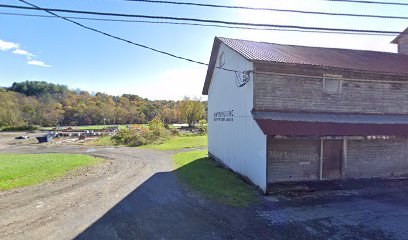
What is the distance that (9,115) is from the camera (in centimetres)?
7256

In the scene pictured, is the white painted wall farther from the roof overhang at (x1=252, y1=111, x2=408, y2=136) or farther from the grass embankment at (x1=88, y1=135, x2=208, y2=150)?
the grass embankment at (x1=88, y1=135, x2=208, y2=150)

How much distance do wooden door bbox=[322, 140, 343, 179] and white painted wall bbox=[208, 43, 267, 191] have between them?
11.9ft

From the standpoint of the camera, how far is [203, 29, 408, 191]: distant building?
10.4 m

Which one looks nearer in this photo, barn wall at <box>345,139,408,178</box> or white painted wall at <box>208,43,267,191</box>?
white painted wall at <box>208,43,267,191</box>

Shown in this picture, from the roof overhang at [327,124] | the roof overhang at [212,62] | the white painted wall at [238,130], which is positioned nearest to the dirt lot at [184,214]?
the white painted wall at [238,130]

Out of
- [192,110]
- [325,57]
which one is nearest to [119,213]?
[325,57]

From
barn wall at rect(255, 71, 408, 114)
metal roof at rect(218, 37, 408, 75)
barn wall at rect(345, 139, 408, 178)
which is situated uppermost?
metal roof at rect(218, 37, 408, 75)

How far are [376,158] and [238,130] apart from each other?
271 inches

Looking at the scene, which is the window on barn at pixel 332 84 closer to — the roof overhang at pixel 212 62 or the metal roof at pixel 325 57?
the metal roof at pixel 325 57

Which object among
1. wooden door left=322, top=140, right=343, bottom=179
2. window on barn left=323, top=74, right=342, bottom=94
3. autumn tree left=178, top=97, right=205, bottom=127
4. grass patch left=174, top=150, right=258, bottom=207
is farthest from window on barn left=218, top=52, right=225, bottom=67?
autumn tree left=178, top=97, right=205, bottom=127

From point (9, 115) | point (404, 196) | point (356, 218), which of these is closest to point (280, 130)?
point (356, 218)

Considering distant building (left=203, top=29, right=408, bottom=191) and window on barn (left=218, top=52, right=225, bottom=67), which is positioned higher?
window on barn (left=218, top=52, right=225, bottom=67)

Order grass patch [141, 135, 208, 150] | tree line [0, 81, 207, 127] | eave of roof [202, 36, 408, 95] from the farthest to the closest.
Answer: tree line [0, 81, 207, 127], grass patch [141, 135, 208, 150], eave of roof [202, 36, 408, 95]

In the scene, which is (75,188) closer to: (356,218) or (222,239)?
(222,239)
